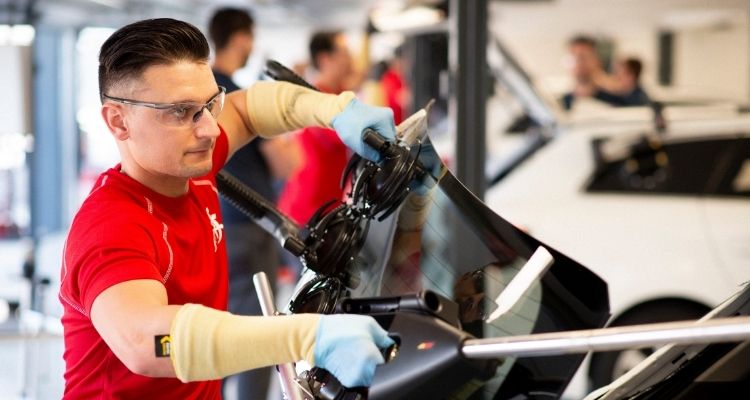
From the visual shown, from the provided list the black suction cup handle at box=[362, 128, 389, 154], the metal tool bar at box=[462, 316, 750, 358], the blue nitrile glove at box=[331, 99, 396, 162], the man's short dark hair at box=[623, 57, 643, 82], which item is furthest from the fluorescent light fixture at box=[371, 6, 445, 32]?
the metal tool bar at box=[462, 316, 750, 358]

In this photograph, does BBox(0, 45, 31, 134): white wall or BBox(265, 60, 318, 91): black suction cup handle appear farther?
BBox(0, 45, 31, 134): white wall

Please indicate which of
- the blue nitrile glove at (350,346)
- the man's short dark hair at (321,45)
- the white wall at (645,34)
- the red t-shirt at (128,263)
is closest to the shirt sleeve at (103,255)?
the red t-shirt at (128,263)

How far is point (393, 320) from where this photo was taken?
1.67m

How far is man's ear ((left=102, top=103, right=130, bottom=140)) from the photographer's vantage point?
6.94ft

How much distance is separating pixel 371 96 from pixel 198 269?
5.55 meters

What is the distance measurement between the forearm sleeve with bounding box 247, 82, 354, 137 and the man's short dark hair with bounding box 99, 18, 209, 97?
40cm

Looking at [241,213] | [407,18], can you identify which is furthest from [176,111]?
[407,18]

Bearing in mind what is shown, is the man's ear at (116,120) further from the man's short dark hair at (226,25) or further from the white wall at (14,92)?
the white wall at (14,92)

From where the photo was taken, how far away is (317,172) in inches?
212

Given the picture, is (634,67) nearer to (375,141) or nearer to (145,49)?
(375,141)

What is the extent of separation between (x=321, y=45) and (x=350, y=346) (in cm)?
435

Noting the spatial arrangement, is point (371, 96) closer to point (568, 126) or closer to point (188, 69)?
point (568, 126)

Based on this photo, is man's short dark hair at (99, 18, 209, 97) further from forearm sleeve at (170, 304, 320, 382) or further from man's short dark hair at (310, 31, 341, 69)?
man's short dark hair at (310, 31, 341, 69)

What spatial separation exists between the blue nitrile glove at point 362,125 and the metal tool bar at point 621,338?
74 cm
